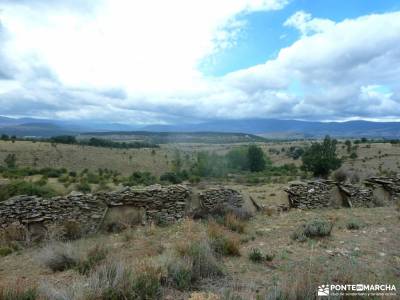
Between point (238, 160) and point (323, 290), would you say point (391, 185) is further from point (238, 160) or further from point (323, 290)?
point (238, 160)

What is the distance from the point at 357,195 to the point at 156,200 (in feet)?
32.4

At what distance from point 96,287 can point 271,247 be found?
16.4 ft

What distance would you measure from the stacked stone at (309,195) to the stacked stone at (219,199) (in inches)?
116

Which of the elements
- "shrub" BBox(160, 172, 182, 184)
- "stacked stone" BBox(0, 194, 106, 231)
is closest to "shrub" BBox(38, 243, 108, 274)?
"stacked stone" BBox(0, 194, 106, 231)

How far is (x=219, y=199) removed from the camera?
13.6 metres

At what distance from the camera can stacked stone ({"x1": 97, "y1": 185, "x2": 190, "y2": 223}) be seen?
39.4 ft

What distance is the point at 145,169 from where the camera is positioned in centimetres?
5103

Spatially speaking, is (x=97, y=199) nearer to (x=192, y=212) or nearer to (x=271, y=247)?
(x=192, y=212)

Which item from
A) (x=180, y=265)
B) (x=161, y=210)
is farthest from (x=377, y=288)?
(x=161, y=210)

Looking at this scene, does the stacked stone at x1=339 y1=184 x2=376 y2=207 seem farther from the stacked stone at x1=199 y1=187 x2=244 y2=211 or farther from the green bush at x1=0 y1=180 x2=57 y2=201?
the green bush at x1=0 y1=180 x2=57 y2=201

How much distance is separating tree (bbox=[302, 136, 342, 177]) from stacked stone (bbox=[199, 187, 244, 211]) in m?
21.8

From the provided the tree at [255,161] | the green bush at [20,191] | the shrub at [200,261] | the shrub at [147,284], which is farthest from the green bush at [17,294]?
the tree at [255,161]

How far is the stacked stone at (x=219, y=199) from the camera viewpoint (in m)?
13.4

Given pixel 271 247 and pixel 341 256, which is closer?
pixel 341 256
